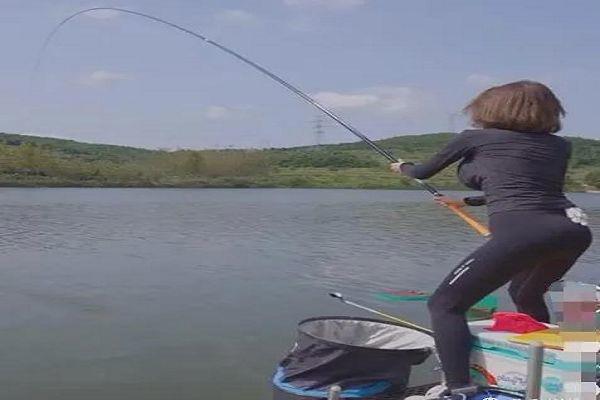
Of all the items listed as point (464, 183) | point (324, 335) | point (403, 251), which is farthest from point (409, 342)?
point (403, 251)

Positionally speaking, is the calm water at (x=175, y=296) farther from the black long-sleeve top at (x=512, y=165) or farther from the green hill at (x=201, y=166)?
the green hill at (x=201, y=166)

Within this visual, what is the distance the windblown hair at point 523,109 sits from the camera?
3.68 metres

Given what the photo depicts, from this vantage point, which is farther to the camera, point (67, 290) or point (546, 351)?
point (67, 290)

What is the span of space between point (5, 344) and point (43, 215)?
64.3 ft

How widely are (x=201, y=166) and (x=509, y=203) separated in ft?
260

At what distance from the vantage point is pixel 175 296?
9.91 meters

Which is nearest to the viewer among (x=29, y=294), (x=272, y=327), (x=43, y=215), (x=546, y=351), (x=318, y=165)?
(x=546, y=351)

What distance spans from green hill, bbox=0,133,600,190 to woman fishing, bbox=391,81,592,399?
54.4 m

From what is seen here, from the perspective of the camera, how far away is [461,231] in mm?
22766

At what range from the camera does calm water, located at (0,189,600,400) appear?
6353mm

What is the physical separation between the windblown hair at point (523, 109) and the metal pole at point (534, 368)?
1022mm

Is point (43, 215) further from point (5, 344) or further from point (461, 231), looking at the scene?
point (5, 344)

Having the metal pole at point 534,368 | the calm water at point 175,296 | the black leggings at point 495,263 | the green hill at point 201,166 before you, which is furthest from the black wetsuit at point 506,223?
the green hill at point 201,166

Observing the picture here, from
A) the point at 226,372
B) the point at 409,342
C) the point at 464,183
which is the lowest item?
the point at 226,372
